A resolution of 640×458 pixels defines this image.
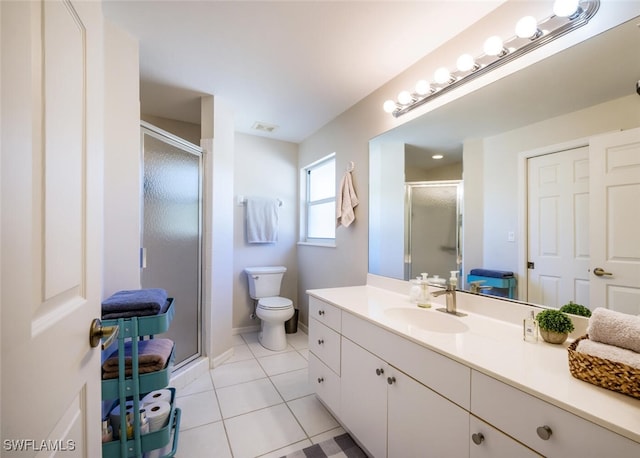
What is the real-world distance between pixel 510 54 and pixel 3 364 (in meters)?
1.89

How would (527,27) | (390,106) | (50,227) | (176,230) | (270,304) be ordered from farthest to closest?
1. (270,304)
2. (176,230)
3. (390,106)
4. (527,27)
5. (50,227)

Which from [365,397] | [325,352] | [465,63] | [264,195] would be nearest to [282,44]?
[465,63]

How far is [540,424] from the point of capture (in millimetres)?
712

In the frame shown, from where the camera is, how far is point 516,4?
1.24m

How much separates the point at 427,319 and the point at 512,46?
1406mm

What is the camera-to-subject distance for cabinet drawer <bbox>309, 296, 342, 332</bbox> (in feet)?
5.26

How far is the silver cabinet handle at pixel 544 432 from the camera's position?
2.27 feet

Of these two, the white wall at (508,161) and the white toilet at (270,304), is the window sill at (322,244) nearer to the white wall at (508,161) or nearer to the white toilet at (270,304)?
the white toilet at (270,304)

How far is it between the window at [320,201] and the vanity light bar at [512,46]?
4.33 feet

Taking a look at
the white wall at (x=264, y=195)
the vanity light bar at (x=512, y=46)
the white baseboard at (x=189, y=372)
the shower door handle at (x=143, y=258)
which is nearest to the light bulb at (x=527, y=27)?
the vanity light bar at (x=512, y=46)

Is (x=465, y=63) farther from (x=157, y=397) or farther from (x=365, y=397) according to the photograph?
(x=157, y=397)

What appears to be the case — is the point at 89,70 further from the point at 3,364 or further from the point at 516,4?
the point at 516,4

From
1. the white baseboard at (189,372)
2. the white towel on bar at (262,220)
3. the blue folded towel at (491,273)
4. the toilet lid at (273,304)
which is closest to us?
the blue folded towel at (491,273)

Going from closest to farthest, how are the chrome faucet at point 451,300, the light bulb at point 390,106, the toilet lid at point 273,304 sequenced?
1. the chrome faucet at point 451,300
2. the light bulb at point 390,106
3. the toilet lid at point 273,304
